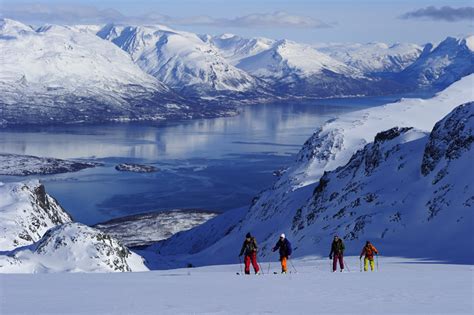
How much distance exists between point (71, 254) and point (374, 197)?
28021 mm

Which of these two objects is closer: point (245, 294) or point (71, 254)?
point (245, 294)

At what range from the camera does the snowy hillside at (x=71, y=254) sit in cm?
5653

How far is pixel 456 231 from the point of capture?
142ft

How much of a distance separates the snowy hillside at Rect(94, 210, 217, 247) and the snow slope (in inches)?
3759

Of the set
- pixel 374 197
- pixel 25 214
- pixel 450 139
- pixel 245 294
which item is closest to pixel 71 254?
pixel 25 214

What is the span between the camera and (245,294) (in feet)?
71.7

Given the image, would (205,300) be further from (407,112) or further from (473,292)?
(407,112)

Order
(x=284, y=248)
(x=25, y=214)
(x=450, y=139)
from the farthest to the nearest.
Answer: (x=25, y=214) < (x=450, y=139) < (x=284, y=248)

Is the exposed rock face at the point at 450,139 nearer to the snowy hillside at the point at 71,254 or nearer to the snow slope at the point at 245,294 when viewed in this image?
the snow slope at the point at 245,294

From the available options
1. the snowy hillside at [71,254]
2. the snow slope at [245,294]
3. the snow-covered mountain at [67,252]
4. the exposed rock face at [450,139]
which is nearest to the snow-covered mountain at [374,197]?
the exposed rock face at [450,139]

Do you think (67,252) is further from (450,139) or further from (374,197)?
(450,139)

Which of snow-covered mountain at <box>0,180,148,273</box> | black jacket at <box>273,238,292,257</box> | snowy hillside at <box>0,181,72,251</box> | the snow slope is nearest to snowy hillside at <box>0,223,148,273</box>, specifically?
snow-covered mountain at <box>0,180,148,273</box>

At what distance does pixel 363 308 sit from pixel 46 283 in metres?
13.3

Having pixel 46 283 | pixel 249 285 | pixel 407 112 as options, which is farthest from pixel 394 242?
pixel 407 112
